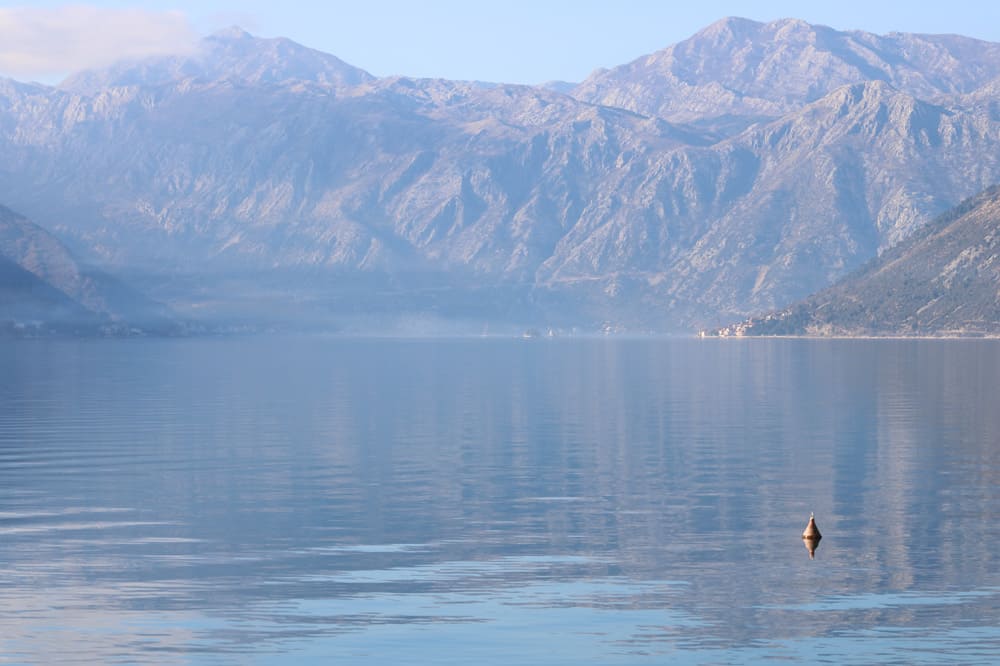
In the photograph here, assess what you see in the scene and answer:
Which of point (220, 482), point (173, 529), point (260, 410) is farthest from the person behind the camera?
point (260, 410)

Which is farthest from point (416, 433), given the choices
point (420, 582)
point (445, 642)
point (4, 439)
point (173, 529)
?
point (445, 642)

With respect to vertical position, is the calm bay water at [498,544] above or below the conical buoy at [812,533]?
below

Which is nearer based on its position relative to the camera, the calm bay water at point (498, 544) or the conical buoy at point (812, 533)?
the calm bay water at point (498, 544)

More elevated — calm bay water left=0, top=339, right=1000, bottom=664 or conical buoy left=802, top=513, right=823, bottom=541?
conical buoy left=802, top=513, right=823, bottom=541

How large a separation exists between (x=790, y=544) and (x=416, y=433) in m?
64.6

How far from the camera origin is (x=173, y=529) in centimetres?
8000

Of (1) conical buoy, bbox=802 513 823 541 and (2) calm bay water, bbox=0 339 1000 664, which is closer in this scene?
(2) calm bay water, bbox=0 339 1000 664

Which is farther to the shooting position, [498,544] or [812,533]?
[498,544]

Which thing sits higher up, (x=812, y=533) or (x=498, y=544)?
(x=812, y=533)

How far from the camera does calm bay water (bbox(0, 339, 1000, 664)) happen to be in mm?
56531

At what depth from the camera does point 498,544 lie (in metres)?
75.4

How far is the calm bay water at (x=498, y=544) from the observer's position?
185 feet

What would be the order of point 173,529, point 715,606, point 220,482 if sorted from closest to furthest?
point 715,606 < point 173,529 < point 220,482

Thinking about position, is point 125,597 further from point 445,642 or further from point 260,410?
point 260,410
